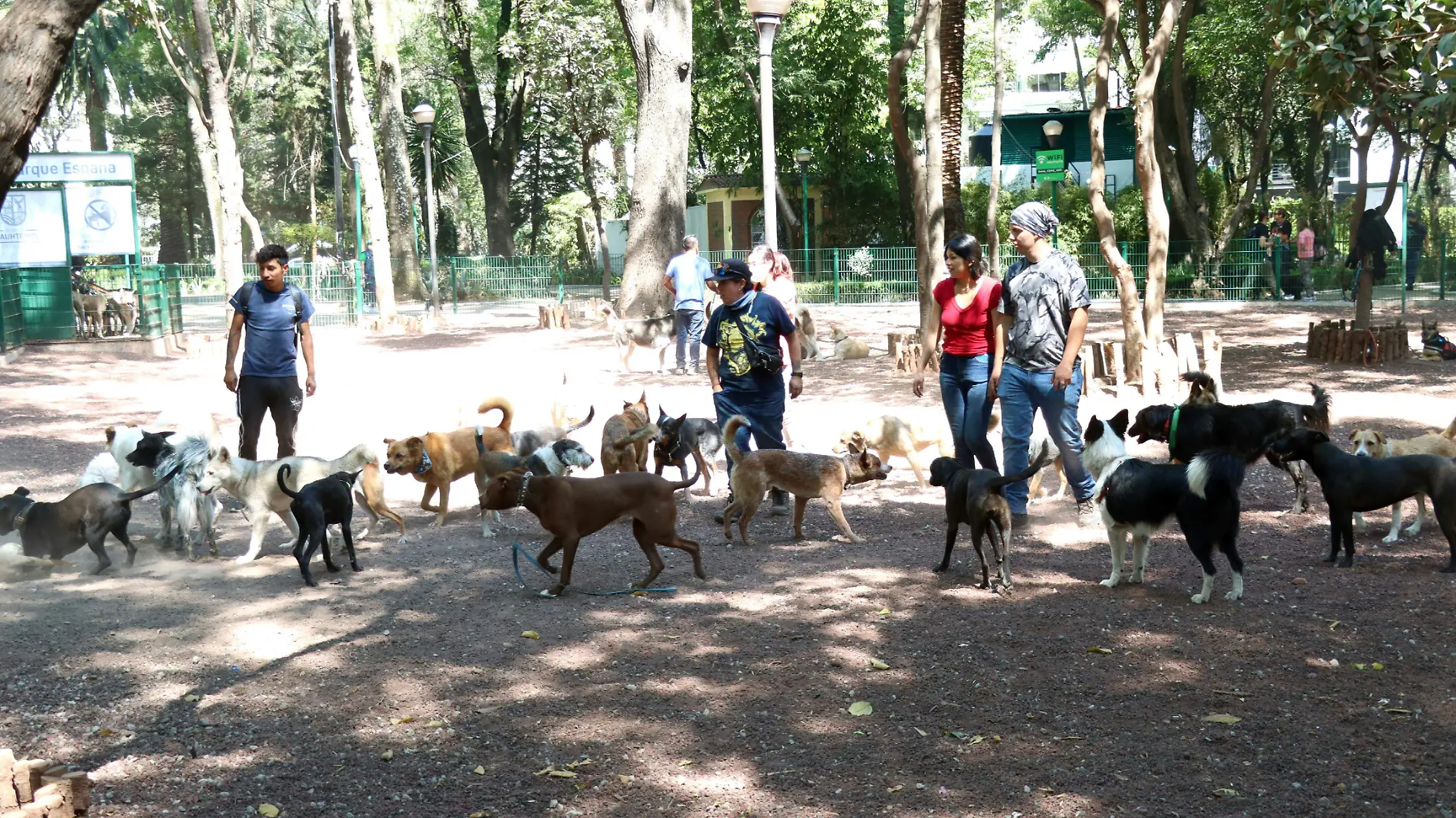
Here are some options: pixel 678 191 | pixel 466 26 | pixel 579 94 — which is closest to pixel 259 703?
pixel 678 191

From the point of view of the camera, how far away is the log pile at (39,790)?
4047mm

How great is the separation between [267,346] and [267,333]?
9cm

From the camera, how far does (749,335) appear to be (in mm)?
8469

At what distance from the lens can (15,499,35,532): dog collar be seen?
802 cm

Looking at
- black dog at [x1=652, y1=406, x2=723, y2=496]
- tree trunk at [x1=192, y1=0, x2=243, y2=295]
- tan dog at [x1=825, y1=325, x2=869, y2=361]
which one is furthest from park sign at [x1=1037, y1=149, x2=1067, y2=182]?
black dog at [x1=652, y1=406, x2=723, y2=496]

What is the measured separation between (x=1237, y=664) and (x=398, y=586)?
4668 mm

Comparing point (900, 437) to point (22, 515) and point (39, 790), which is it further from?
point (39, 790)

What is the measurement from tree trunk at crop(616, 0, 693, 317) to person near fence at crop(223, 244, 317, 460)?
45.6 feet

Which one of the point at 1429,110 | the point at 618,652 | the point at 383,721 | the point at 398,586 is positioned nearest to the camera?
the point at 383,721

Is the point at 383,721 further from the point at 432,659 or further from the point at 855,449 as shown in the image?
the point at 855,449

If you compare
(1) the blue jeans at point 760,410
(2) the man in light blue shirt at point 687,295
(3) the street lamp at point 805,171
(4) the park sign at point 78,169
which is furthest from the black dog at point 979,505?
(3) the street lamp at point 805,171

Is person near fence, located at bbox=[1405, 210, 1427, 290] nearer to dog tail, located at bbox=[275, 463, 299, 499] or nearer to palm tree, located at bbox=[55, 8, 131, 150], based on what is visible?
dog tail, located at bbox=[275, 463, 299, 499]

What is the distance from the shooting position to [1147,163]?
1398cm

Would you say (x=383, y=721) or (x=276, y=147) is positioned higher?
(x=276, y=147)
